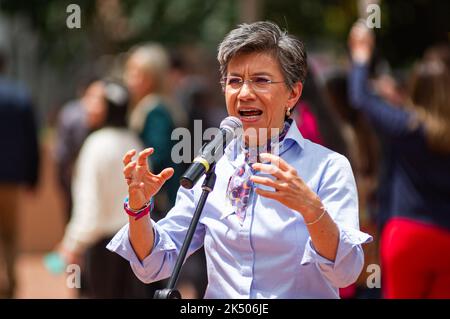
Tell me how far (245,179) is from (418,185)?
261cm

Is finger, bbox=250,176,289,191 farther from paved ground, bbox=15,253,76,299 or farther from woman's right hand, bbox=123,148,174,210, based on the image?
paved ground, bbox=15,253,76,299

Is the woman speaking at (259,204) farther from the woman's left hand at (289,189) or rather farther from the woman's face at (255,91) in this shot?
the woman's left hand at (289,189)

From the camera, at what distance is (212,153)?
3.18 metres

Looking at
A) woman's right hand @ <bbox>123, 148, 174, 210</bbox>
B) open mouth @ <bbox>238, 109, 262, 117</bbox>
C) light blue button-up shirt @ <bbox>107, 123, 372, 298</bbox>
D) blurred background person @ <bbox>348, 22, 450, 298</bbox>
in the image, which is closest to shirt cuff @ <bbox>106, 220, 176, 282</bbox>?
light blue button-up shirt @ <bbox>107, 123, 372, 298</bbox>

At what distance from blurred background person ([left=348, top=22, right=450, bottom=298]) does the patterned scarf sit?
2.37 meters

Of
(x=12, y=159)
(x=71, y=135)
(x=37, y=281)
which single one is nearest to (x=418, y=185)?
(x=71, y=135)

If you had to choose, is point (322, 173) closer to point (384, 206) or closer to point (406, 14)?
point (384, 206)

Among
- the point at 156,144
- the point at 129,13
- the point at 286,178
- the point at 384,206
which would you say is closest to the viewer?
the point at 286,178

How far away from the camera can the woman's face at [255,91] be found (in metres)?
3.33

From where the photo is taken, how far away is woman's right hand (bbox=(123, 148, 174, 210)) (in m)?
3.23

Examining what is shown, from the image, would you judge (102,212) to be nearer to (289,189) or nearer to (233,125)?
(233,125)
